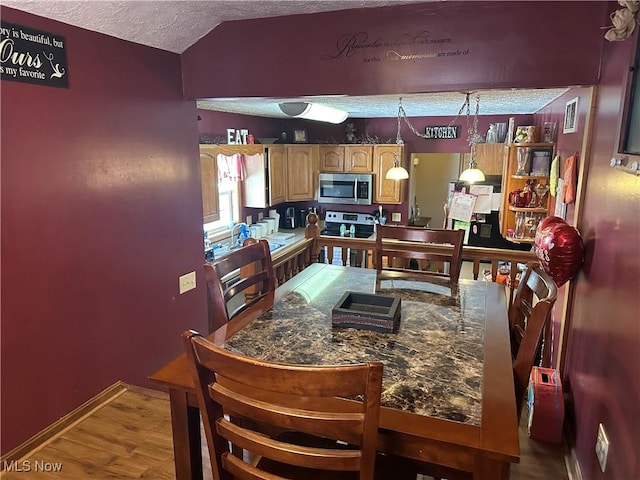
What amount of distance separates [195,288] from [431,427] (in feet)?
7.57

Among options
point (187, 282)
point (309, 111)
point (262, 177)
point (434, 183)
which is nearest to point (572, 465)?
point (187, 282)

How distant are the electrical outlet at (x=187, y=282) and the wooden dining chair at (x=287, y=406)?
182cm

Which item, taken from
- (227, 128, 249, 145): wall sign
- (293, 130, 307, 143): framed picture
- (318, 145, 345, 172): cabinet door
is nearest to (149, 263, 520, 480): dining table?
(227, 128, 249, 145): wall sign

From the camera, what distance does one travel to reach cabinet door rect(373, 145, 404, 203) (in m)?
6.03

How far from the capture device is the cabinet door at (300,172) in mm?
6035

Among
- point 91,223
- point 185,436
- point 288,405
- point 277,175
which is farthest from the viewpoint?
point 277,175

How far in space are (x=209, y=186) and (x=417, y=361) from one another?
3541 millimetres

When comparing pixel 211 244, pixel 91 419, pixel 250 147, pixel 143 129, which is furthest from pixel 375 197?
pixel 91 419

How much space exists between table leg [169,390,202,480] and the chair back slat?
23 centimetres

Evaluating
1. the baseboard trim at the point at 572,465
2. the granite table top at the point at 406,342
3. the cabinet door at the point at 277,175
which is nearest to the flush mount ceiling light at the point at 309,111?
the cabinet door at the point at 277,175

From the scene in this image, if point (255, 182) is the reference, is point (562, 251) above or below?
below

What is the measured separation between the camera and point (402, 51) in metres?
2.38

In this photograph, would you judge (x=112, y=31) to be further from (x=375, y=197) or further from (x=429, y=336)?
(x=375, y=197)

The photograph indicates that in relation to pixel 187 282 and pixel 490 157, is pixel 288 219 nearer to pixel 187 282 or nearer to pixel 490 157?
pixel 490 157
